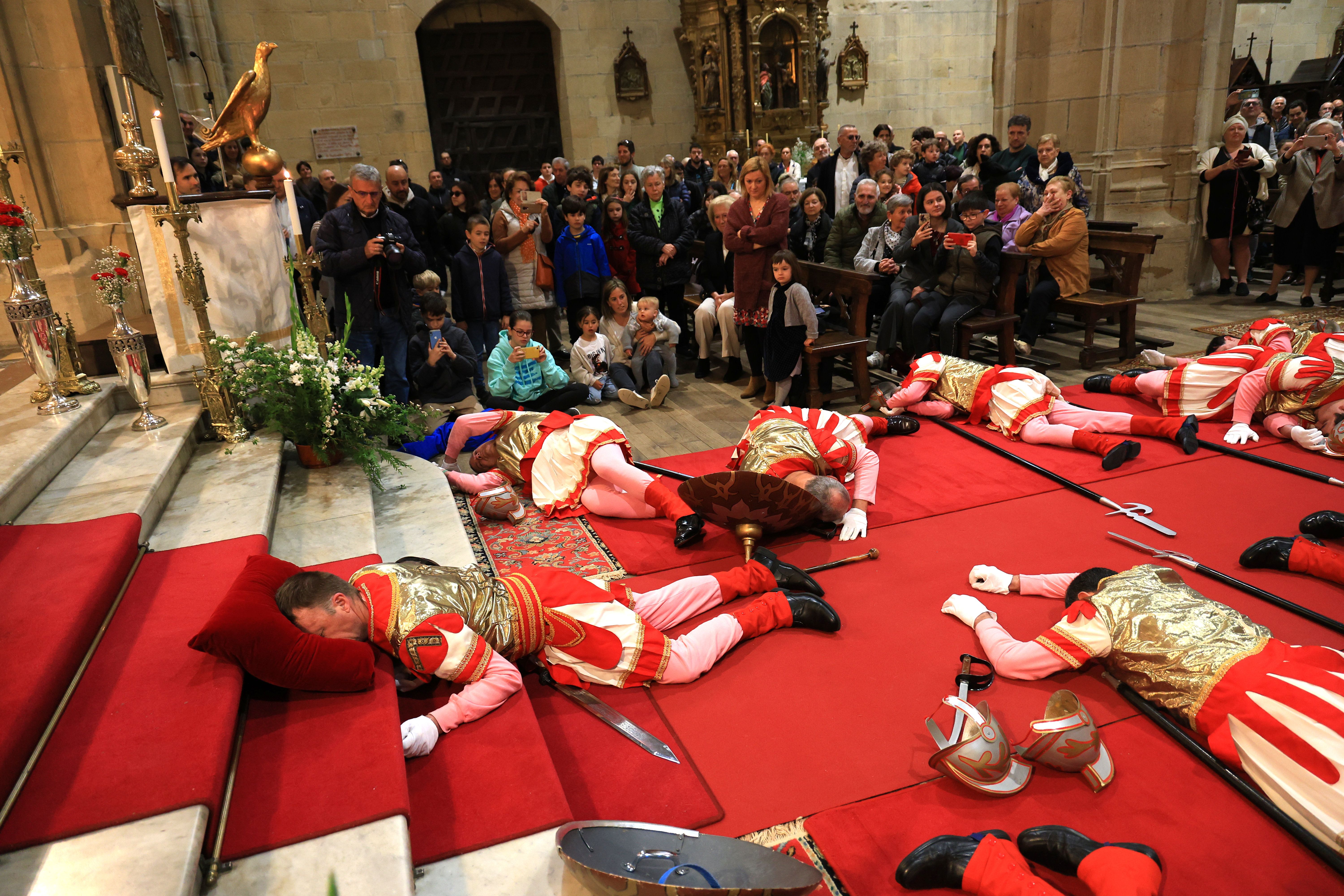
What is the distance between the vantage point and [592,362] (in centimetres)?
659

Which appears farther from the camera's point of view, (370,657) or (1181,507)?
(1181,507)

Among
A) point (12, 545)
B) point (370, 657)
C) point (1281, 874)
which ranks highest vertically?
point (12, 545)

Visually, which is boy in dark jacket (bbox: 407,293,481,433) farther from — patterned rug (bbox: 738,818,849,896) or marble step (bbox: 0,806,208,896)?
marble step (bbox: 0,806,208,896)

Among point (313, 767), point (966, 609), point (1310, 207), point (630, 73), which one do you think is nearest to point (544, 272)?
point (966, 609)

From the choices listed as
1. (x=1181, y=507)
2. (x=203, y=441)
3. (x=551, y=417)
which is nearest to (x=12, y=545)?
(x=203, y=441)

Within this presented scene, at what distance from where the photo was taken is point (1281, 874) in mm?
2170

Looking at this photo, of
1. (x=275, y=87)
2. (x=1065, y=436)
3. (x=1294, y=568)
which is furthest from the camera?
(x=275, y=87)

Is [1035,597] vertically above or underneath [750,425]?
underneath

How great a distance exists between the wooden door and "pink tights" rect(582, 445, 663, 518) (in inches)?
365

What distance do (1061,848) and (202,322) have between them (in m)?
3.83

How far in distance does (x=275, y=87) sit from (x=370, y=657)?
1084 cm

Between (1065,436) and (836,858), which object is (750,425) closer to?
(1065,436)

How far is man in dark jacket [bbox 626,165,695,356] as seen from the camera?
748 centimetres

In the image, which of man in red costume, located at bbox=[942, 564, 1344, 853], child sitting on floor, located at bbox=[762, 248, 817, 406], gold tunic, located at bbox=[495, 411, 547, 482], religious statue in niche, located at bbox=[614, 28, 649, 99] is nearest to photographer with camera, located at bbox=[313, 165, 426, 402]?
gold tunic, located at bbox=[495, 411, 547, 482]
